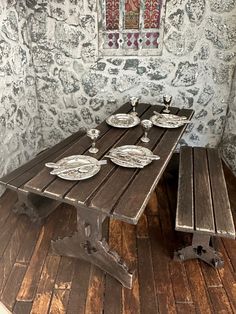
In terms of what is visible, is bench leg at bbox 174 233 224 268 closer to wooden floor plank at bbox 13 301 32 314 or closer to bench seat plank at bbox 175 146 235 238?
bench seat plank at bbox 175 146 235 238

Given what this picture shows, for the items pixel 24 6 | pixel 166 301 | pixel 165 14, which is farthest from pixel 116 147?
pixel 24 6

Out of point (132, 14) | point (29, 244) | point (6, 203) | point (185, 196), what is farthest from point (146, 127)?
point (6, 203)

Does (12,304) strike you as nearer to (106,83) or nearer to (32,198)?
(32,198)

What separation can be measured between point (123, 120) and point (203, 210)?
831 mm

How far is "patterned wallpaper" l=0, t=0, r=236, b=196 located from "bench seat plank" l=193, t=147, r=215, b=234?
0.61 m

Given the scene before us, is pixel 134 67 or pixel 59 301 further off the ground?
pixel 134 67

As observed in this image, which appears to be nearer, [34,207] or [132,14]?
[34,207]

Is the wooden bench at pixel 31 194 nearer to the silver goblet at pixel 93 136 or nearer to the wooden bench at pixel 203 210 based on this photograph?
the silver goblet at pixel 93 136

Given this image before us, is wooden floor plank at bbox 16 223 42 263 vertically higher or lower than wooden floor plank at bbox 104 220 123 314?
higher

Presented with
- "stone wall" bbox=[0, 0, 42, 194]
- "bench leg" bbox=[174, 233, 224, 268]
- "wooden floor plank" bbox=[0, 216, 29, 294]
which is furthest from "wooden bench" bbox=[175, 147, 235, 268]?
"stone wall" bbox=[0, 0, 42, 194]

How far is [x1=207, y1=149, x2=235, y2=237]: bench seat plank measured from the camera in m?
1.50

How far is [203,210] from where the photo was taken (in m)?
1.62

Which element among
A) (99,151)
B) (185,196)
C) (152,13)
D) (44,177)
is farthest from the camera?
(152,13)

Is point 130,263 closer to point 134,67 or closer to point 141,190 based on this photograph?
point 141,190
